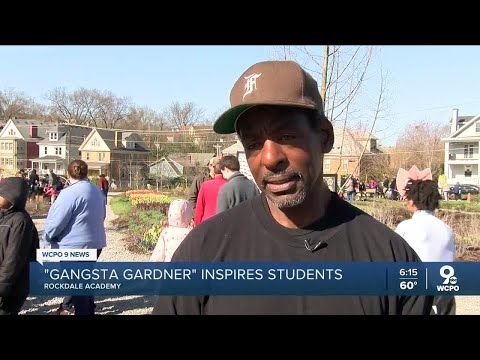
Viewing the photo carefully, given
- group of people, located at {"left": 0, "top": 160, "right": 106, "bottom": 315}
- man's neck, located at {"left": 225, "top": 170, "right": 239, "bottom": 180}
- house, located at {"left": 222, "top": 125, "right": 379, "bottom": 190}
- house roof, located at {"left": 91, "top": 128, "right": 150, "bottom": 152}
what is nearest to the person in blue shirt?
group of people, located at {"left": 0, "top": 160, "right": 106, "bottom": 315}

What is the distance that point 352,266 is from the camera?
1235mm

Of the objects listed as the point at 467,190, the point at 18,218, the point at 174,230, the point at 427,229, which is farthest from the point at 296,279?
the point at 467,190

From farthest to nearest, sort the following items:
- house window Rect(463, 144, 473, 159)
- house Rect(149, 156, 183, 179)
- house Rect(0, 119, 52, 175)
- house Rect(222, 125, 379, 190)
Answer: house Rect(149, 156, 183, 179) → house Rect(222, 125, 379, 190) → house Rect(0, 119, 52, 175) → house window Rect(463, 144, 473, 159)

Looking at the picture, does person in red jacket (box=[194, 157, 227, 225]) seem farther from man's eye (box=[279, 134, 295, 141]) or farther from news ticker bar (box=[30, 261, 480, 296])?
man's eye (box=[279, 134, 295, 141])

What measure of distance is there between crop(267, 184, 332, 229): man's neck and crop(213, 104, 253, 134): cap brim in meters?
0.24

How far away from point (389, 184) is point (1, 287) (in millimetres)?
4691

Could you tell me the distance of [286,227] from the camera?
1.28m

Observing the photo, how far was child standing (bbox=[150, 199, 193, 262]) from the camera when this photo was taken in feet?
11.8

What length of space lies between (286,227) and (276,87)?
1.21 ft

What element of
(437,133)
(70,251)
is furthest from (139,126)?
(437,133)

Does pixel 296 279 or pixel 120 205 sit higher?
pixel 296 279

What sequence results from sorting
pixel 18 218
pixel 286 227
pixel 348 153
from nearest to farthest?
pixel 286 227 < pixel 18 218 < pixel 348 153

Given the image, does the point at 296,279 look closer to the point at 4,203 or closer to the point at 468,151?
the point at 4,203

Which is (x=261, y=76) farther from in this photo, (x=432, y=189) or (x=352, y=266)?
(x=432, y=189)
